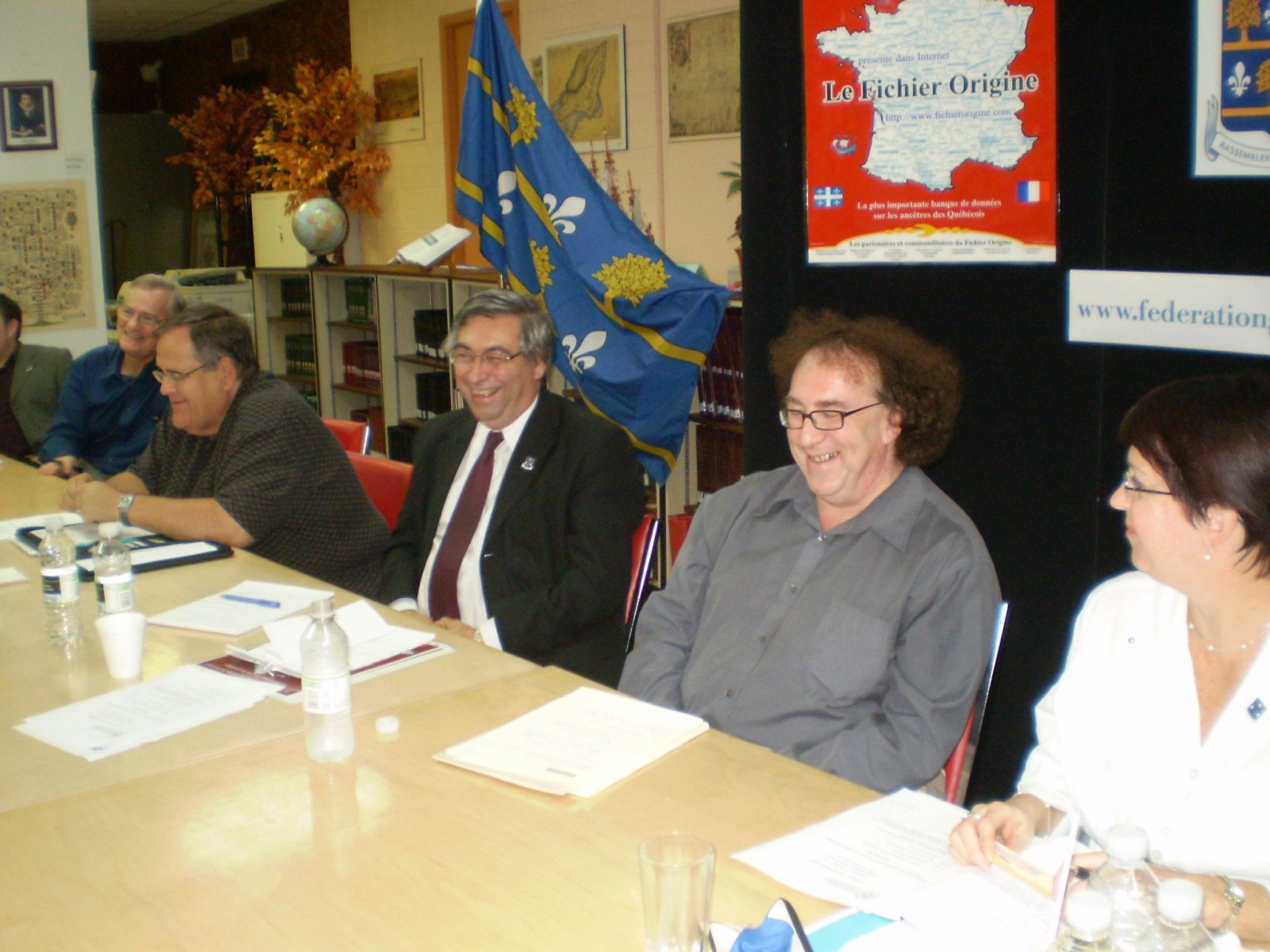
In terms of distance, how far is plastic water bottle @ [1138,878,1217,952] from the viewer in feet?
3.14

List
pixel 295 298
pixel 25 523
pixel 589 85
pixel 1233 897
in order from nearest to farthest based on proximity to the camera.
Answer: pixel 1233 897
pixel 25 523
pixel 589 85
pixel 295 298

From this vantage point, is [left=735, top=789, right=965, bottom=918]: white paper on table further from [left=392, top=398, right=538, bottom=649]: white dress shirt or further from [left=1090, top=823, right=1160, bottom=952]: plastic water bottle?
[left=392, top=398, right=538, bottom=649]: white dress shirt

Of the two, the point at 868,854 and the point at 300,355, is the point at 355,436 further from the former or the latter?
the point at 300,355

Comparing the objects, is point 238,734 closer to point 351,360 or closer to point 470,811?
point 470,811

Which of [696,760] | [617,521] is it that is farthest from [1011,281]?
[696,760]

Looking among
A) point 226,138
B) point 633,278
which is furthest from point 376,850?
point 226,138

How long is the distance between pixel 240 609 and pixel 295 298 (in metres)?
5.70

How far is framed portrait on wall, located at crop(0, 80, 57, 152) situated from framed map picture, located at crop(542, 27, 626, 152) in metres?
2.38

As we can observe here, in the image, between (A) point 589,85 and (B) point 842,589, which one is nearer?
(B) point 842,589

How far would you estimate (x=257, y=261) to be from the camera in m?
8.23

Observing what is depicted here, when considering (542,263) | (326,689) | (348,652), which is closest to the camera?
(326,689)

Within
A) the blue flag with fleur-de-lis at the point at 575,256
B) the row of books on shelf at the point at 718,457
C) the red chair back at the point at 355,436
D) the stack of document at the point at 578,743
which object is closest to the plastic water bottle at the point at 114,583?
the stack of document at the point at 578,743

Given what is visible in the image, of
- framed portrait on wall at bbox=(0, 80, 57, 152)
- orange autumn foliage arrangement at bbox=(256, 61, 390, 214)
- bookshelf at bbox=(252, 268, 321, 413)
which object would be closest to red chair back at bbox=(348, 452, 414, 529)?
framed portrait on wall at bbox=(0, 80, 57, 152)

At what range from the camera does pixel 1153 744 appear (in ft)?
5.28
